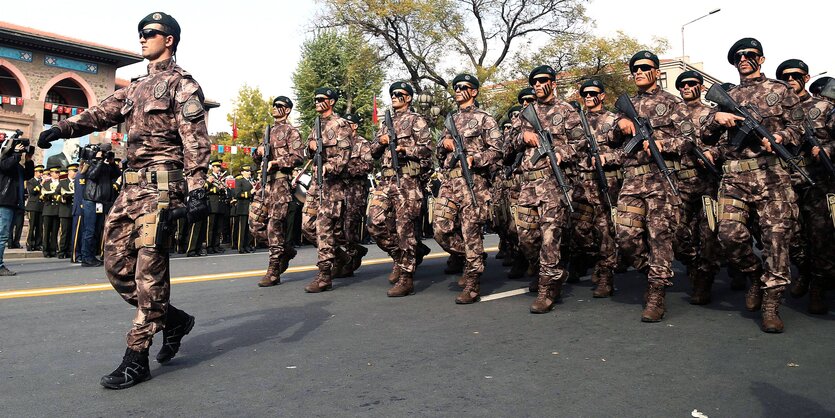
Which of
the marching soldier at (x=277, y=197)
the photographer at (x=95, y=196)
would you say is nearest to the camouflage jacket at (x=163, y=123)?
the marching soldier at (x=277, y=197)

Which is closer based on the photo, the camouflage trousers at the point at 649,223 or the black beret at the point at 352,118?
the camouflage trousers at the point at 649,223

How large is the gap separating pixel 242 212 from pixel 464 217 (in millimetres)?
9482

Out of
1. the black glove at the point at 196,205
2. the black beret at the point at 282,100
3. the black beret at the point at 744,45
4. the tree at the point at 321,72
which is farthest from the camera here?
the tree at the point at 321,72

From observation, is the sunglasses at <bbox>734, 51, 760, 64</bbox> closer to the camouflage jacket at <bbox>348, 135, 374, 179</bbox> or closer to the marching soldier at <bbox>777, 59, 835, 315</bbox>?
the marching soldier at <bbox>777, 59, 835, 315</bbox>

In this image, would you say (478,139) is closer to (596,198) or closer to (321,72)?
(596,198)

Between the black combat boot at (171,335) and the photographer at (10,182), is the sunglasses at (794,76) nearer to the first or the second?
the black combat boot at (171,335)

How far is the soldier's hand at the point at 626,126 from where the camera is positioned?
593 cm

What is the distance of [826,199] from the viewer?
6137 millimetres

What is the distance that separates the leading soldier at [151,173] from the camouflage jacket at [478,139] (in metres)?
3.31

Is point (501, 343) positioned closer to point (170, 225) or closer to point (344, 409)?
point (344, 409)

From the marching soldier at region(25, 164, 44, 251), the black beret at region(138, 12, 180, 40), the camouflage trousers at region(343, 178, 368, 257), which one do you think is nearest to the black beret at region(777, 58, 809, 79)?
the camouflage trousers at region(343, 178, 368, 257)

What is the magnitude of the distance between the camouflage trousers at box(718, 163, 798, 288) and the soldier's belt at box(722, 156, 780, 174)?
3 centimetres

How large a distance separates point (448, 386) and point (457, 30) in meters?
30.6

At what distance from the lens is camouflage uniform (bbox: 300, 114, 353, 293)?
7.57 metres
